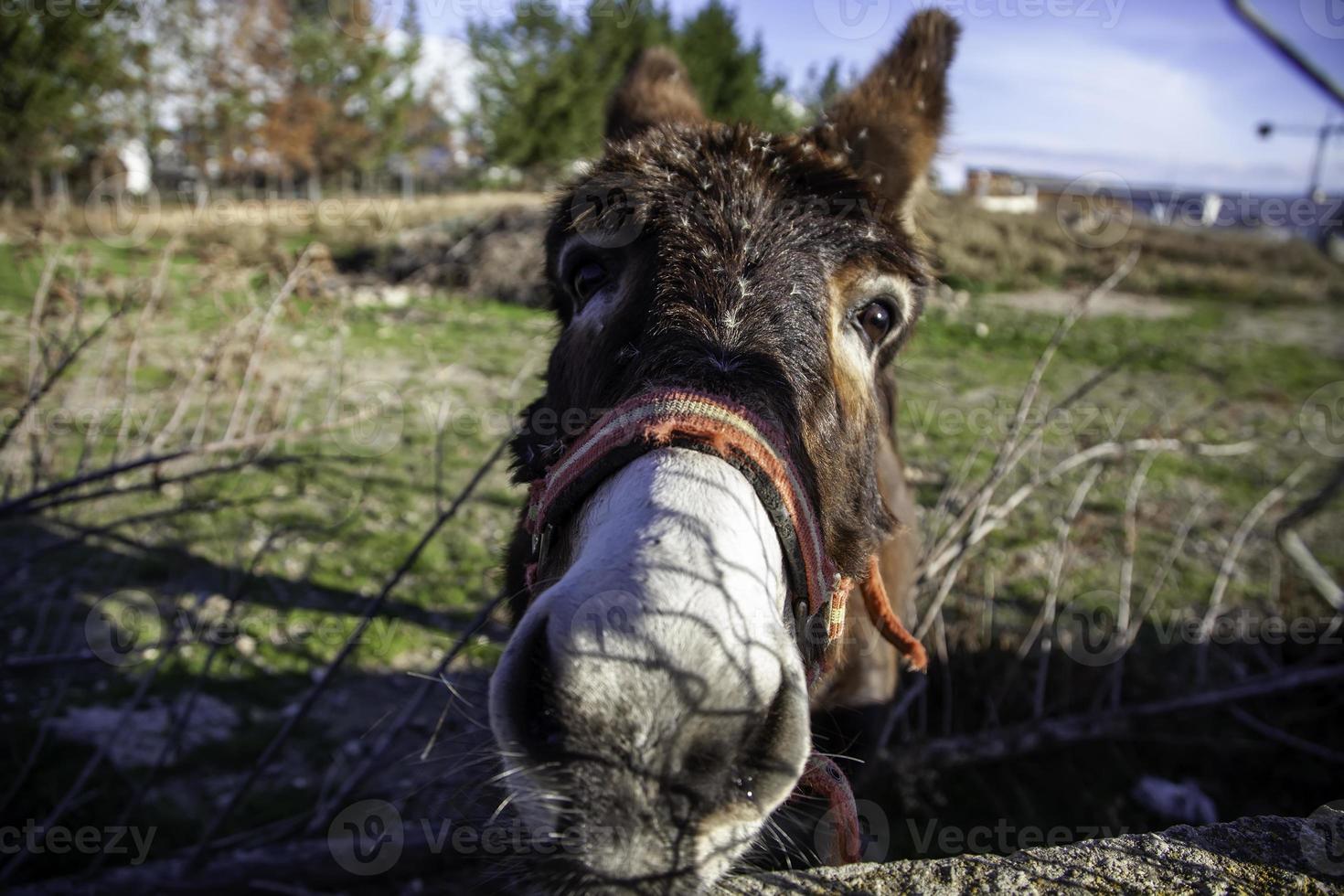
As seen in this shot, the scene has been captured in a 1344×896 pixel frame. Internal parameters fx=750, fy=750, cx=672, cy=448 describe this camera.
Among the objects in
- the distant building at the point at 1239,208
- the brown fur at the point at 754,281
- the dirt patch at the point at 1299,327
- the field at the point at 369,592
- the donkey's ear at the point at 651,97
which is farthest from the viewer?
the dirt patch at the point at 1299,327

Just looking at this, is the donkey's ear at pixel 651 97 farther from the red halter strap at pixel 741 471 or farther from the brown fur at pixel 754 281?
the red halter strap at pixel 741 471

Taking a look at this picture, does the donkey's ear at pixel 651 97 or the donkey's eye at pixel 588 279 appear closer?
the donkey's eye at pixel 588 279

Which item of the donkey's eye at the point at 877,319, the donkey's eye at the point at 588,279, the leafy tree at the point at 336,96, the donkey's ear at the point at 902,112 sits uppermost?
the leafy tree at the point at 336,96

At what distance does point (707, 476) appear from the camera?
4.64 ft

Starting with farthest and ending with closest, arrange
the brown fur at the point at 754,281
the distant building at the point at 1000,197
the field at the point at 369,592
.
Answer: the distant building at the point at 1000,197, the field at the point at 369,592, the brown fur at the point at 754,281

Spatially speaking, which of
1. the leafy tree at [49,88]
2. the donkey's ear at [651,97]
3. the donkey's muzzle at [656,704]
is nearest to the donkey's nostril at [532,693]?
the donkey's muzzle at [656,704]

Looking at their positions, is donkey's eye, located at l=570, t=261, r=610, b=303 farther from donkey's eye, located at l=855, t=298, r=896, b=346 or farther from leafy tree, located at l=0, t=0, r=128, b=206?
leafy tree, located at l=0, t=0, r=128, b=206

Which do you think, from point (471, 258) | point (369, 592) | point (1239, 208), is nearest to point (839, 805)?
point (369, 592)

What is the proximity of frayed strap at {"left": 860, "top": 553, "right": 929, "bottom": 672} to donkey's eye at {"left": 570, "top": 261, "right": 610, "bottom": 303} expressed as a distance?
1.18m

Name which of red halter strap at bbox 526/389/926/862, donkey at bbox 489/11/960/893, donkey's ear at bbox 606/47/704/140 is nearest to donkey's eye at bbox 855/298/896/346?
donkey at bbox 489/11/960/893

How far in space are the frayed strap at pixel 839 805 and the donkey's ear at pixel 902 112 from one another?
6.05 feet

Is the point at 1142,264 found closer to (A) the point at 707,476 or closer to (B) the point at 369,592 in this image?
(B) the point at 369,592

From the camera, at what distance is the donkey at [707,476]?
1158mm

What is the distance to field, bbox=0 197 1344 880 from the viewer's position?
11.3 feet
